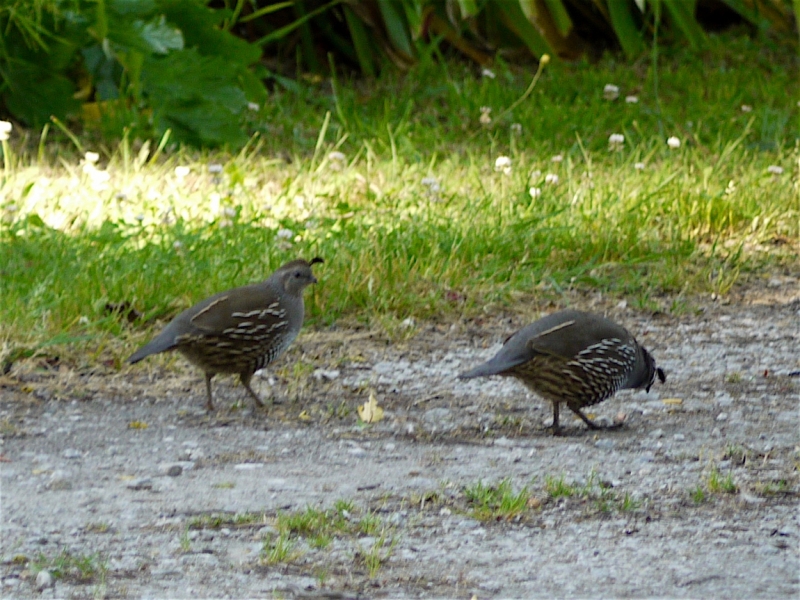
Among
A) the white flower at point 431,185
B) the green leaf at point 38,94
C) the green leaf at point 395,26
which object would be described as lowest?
the white flower at point 431,185

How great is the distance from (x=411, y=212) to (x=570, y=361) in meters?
2.60

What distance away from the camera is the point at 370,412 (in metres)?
4.69

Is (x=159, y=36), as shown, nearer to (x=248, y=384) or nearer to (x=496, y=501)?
(x=248, y=384)

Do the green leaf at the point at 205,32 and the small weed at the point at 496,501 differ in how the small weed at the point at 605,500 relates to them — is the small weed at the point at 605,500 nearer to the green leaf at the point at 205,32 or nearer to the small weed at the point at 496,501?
the small weed at the point at 496,501

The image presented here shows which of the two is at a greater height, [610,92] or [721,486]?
[610,92]

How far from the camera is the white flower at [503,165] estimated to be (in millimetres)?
7211

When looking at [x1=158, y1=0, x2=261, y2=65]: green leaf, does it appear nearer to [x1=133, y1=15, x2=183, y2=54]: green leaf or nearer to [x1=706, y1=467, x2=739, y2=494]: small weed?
[x1=133, y1=15, x2=183, y2=54]: green leaf

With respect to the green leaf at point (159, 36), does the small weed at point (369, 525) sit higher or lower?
lower

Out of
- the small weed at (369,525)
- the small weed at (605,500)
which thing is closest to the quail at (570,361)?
the small weed at (605,500)

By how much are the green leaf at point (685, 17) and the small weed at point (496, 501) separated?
21.7 feet

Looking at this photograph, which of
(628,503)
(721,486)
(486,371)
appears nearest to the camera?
(628,503)

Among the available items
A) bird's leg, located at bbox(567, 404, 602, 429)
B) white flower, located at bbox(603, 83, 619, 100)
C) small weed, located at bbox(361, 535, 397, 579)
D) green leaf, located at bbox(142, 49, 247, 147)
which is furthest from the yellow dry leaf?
white flower, located at bbox(603, 83, 619, 100)

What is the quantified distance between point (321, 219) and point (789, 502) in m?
3.41

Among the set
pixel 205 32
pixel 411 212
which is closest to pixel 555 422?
pixel 411 212
